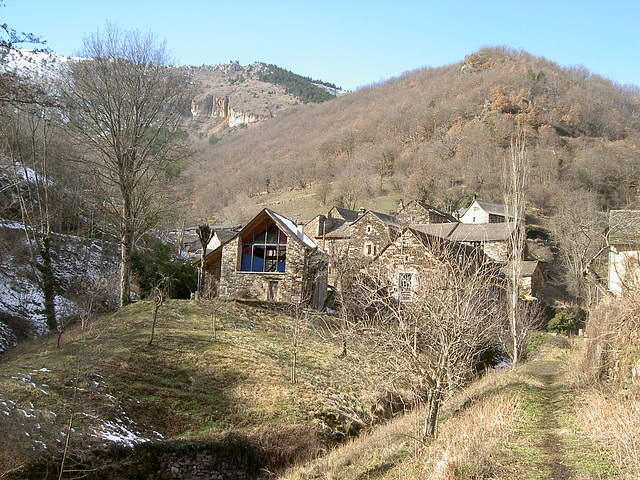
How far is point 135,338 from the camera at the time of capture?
54.4 ft

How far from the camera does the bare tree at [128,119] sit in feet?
66.8

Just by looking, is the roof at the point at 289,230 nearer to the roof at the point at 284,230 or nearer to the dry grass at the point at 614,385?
the roof at the point at 284,230

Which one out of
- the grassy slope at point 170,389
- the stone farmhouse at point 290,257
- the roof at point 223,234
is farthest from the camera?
the roof at point 223,234

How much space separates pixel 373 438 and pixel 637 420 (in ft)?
21.9

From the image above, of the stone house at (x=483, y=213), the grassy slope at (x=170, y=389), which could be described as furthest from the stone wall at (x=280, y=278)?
the stone house at (x=483, y=213)

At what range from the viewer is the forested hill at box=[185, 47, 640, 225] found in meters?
76.8

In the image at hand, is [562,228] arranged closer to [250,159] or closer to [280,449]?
[280,449]

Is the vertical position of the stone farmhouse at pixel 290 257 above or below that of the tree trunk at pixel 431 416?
above

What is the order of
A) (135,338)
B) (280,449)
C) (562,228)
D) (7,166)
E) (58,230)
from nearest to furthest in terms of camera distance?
(280,449), (135,338), (7,166), (58,230), (562,228)

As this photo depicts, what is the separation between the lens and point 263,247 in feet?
94.4

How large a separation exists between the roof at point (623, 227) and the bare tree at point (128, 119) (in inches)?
746

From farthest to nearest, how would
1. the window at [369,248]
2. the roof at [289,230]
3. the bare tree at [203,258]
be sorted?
the window at [369,248] < the roof at [289,230] < the bare tree at [203,258]

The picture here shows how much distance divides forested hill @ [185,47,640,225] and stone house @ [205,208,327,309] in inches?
1549

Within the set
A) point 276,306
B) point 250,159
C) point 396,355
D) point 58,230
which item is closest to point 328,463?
point 396,355
